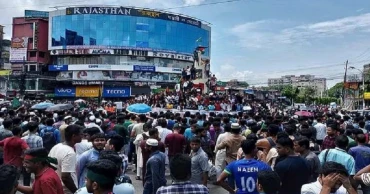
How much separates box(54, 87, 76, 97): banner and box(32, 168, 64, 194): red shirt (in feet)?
216

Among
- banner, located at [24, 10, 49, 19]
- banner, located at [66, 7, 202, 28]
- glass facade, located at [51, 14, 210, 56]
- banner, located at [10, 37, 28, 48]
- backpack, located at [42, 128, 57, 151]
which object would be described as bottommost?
backpack, located at [42, 128, 57, 151]

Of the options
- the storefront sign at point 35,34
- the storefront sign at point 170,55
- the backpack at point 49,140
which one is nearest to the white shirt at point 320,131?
the backpack at point 49,140

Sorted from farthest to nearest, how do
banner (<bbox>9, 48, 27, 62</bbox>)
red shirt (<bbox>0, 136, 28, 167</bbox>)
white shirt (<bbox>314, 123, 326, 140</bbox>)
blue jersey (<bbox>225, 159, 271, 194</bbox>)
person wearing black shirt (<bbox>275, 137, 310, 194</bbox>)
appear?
banner (<bbox>9, 48, 27, 62</bbox>) < white shirt (<bbox>314, 123, 326, 140</bbox>) < red shirt (<bbox>0, 136, 28, 167</bbox>) < person wearing black shirt (<bbox>275, 137, 310, 194</bbox>) < blue jersey (<bbox>225, 159, 271, 194</bbox>)

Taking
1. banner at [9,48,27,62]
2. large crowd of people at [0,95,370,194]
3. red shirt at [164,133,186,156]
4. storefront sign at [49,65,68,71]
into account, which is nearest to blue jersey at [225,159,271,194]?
large crowd of people at [0,95,370,194]

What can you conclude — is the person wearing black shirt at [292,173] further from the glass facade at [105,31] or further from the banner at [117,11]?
the banner at [117,11]

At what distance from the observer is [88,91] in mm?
67375

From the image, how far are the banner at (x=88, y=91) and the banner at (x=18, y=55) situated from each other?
1119cm

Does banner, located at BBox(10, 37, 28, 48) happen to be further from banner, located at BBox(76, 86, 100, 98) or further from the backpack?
the backpack

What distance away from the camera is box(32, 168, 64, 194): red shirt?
164 inches

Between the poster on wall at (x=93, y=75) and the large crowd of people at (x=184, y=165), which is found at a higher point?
the poster on wall at (x=93, y=75)

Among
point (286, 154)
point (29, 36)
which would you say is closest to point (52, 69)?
point (29, 36)

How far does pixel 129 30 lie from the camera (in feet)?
228

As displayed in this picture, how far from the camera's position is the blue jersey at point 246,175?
509 centimetres

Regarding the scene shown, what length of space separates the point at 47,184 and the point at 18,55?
234 feet
